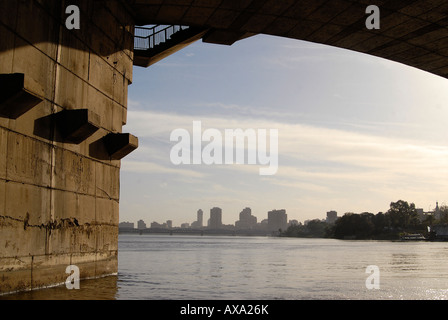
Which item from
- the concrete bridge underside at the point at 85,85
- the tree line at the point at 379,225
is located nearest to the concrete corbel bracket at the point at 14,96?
the concrete bridge underside at the point at 85,85

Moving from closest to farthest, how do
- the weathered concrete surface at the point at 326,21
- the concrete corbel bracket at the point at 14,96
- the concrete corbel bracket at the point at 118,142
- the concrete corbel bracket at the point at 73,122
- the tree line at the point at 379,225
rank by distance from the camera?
the concrete corbel bracket at the point at 14,96, the concrete corbel bracket at the point at 73,122, the concrete corbel bracket at the point at 118,142, the weathered concrete surface at the point at 326,21, the tree line at the point at 379,225

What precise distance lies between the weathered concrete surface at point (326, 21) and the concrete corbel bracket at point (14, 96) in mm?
7860

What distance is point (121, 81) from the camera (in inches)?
703

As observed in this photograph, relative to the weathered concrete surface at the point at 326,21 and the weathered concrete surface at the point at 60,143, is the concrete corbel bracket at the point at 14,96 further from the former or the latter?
the weathered concrete surface at the point at 326,21

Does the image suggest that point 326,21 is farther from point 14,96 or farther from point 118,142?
point 14,96

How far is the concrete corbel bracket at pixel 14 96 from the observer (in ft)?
33.9

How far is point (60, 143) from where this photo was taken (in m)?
13.4

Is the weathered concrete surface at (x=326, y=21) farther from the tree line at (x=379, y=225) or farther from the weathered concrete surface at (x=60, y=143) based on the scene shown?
the tree line at (x=379, y=225)

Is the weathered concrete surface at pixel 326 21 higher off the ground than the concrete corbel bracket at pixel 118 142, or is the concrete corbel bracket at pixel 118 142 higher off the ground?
the weathered concrete surface at pixel 326 21

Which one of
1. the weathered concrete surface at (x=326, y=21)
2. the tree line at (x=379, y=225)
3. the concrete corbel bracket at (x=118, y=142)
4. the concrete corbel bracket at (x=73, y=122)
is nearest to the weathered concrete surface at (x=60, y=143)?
the concrete corbel bracket at (x=73, y=122)

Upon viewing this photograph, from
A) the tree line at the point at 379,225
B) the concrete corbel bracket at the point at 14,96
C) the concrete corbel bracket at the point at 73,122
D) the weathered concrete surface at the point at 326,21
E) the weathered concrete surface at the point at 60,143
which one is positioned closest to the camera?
the concrete corbel bracket at the point at 14,96

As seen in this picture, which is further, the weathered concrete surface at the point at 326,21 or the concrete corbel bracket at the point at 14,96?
the weathered concrete surface at the point at 326,21

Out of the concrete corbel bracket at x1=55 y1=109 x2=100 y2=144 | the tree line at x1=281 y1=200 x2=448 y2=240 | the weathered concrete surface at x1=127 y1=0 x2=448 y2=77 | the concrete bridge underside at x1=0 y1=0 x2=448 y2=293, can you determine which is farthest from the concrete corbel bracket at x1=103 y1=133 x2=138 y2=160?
the tree line at x1=281 y1=200 x2=448 y2=240
